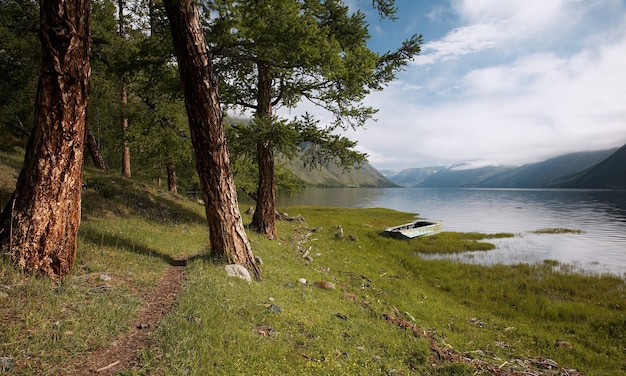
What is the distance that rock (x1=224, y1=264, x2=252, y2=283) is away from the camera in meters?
8.52

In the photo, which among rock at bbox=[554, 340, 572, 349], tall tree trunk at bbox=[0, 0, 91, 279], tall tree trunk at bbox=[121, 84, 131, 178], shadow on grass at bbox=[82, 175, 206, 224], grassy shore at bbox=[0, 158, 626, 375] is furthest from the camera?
tall tree trunk at bbox=[121, 84, 131, 178]

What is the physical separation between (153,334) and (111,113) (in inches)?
1049

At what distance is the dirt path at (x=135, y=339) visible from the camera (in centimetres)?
398

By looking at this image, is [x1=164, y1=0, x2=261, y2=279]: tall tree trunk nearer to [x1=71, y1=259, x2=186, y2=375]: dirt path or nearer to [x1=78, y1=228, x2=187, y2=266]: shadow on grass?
[x1=78, y1=228, x2=187, y2=266]: shadow on grass

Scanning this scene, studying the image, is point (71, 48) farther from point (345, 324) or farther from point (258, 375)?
point (345, 324)

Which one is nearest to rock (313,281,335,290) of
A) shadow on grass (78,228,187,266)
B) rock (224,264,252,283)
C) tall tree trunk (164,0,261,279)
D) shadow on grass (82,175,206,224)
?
tall tree trunk (164,0,261,279)

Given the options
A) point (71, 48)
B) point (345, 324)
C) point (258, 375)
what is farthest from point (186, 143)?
point (258, 375)

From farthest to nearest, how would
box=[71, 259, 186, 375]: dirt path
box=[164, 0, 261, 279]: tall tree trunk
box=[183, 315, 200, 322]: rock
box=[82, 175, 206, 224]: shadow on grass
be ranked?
1. box=[82, 175, 206, 224]: shadow on grass
2. box=[164, 0, 261, 279]: tall tree trunk
3. box=[183, 315, 200, 322]: rock
4. box=[71, 259, 186, 375]: dirt path

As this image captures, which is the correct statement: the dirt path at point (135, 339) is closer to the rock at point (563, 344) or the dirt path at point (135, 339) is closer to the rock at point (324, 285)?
the rock at point (324, 285)

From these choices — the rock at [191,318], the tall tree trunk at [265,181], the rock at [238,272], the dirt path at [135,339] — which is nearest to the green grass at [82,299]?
the dirt path at [135,339]

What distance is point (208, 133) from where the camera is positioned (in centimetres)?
866

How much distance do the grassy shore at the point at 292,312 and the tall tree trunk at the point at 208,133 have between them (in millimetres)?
827

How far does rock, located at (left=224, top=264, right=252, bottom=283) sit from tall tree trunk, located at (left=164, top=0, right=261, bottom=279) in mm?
368

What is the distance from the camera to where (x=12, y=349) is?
3652mm
